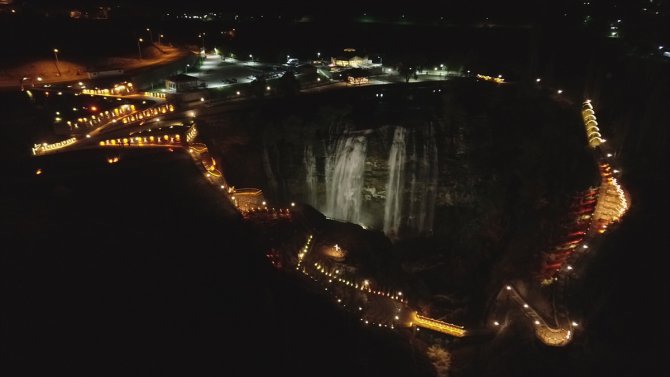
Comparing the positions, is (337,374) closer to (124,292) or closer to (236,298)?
(236,298)

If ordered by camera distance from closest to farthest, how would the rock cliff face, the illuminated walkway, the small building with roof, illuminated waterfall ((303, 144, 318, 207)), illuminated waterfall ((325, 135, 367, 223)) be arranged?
the illuminated walkway, the rock cliff face, illuminated waterfall ((325, 135, 367, 223)), illuminated waterfall ((303, 144, 318, 207)), the small building with roof

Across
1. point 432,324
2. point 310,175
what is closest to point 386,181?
point 310,175

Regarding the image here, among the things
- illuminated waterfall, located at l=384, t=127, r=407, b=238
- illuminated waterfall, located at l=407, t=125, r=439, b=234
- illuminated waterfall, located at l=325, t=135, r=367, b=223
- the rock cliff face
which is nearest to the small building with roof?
the rock cliff face

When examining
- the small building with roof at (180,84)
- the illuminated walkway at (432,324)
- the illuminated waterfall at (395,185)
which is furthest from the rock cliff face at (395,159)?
the illuminated walkway at (432,324)

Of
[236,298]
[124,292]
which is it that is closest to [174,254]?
[124,292]

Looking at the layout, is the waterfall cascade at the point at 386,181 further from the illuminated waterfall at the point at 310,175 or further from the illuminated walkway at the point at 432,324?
the illuminated walkway at the point at 432,324

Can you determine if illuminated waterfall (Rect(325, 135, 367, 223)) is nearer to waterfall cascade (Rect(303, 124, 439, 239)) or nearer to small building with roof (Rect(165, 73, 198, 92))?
waterfall cascade (Rect(303, 124, 439, 239))

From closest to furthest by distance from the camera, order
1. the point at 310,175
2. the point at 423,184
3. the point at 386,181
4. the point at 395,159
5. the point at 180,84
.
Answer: the point at 395,159
the point at 423,184
the point at 386,181
the point at 310,175
the point at 180,84

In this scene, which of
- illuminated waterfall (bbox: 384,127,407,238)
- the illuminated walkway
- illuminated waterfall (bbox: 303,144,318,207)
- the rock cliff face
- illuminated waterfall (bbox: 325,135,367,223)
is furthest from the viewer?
illuminated waterfall (bbox: 303,144,318,207)

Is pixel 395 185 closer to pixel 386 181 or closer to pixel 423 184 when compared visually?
pixel 386 181

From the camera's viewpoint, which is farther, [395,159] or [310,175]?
[310,175]
